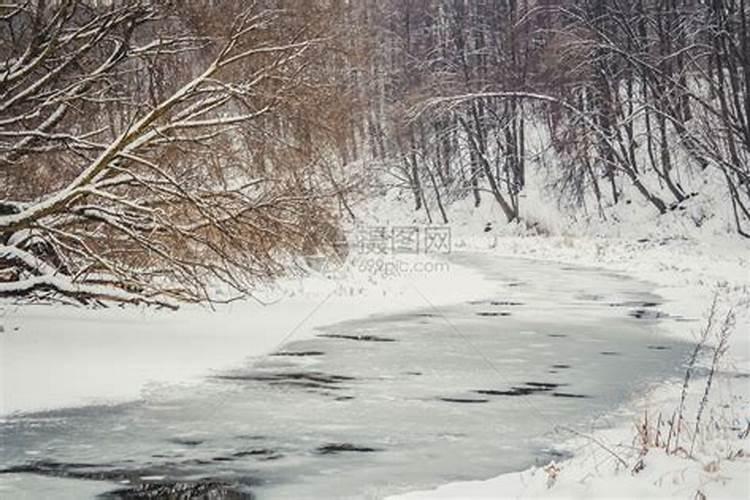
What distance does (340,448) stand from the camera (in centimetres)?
747

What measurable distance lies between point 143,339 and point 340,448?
20.4ft

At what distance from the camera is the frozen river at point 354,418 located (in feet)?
21.8

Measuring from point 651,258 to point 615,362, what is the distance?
1662 cm

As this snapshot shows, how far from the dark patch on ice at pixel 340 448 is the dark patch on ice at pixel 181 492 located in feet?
3.83

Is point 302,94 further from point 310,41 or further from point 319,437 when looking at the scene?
point 319,437

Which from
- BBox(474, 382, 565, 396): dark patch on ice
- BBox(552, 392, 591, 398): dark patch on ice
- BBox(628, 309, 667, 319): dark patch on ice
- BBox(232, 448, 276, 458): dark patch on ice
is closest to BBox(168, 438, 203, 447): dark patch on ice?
BBox(232, 448, 276, 458): dark patch on ice

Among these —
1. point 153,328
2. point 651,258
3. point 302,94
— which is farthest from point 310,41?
point 651,258

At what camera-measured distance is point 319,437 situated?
310 inches

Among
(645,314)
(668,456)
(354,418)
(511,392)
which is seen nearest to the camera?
(668,456)

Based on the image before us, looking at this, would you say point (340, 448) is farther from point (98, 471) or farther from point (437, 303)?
point (437, 303)

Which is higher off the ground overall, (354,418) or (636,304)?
(354,418)

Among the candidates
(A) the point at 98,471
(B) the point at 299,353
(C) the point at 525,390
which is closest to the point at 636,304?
(B) the point at 299,353

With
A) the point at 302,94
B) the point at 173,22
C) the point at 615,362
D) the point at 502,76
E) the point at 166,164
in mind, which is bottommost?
the point at 615,362

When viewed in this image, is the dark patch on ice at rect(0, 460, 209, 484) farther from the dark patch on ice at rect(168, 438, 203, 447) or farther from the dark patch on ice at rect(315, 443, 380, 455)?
the dark patch on ice at rect(315, 443, 380, 455)
